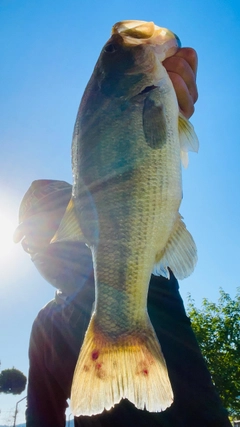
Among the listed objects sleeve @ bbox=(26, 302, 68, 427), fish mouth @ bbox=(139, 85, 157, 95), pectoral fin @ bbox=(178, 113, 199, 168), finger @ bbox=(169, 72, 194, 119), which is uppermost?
finger @ bbox=(169, 72, 194, 119)

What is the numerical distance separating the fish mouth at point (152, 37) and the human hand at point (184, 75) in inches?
4.3

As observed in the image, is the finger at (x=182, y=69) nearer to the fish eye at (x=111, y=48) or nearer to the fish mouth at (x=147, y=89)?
the fish eye at (x=111, y=48)

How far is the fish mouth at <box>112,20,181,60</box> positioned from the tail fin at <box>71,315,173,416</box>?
1.77 metres

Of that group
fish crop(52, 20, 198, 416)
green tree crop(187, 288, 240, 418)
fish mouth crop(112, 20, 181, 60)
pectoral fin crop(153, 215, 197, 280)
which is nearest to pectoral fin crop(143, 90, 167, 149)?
fish crop(52, 20, 198, 416)

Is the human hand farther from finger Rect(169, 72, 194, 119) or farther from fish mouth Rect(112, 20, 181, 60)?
fish mouth Rect(112, 20, 181, 60)

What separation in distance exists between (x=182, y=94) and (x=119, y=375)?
1.84 metres

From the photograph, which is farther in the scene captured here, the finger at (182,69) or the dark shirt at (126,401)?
the finger at (182,69)

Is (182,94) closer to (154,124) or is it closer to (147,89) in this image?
(147,89)

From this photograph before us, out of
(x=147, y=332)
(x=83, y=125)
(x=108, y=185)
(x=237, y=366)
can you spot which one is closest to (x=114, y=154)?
(x=108, y=185)

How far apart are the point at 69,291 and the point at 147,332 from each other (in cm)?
215

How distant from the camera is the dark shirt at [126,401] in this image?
240 cm

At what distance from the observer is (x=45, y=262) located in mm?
4430

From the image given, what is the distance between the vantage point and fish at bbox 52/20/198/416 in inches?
68.5

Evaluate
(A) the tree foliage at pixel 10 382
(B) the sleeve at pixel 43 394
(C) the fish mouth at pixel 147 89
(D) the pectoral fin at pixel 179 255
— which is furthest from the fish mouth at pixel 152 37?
(A) the tree foliage at pixel 10 382
